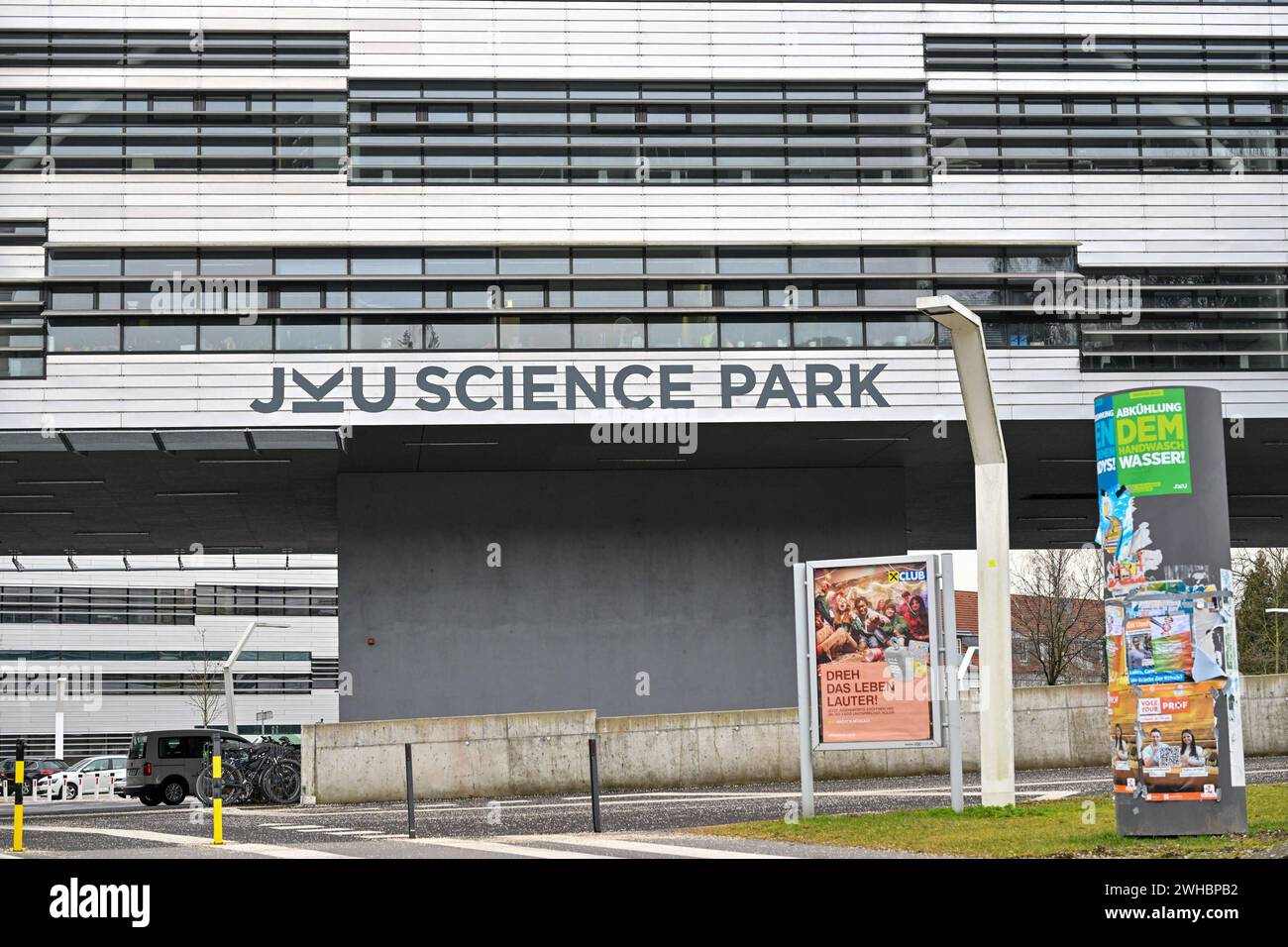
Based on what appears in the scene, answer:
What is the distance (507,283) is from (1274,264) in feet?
43.6

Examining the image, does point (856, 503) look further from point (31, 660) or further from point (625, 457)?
point (31, 660)

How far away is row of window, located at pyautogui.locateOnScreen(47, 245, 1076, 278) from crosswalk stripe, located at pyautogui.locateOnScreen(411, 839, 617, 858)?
46.7 feet

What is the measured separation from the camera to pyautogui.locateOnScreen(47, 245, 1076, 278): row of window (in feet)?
86.3

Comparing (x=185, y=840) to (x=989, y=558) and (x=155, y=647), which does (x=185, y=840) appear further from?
(x=155, y=647)

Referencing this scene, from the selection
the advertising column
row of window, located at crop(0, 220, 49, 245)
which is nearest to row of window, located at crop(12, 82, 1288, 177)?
row of window, located at crop(0, 220, 49, 245)

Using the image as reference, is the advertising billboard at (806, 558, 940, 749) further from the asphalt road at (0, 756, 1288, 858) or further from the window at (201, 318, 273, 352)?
the window at (201, 318, 273, 352)

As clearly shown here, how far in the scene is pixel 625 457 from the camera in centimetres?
2848

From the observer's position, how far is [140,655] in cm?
7462

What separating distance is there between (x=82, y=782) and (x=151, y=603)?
29.1m

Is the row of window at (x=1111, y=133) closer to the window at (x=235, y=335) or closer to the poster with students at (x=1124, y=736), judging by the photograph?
the window at (x=235, y=335)

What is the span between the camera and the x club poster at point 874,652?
49.4ft

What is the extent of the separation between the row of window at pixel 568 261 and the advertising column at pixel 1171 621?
15.3m

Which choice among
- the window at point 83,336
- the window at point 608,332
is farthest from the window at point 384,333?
the window at point 83,336
